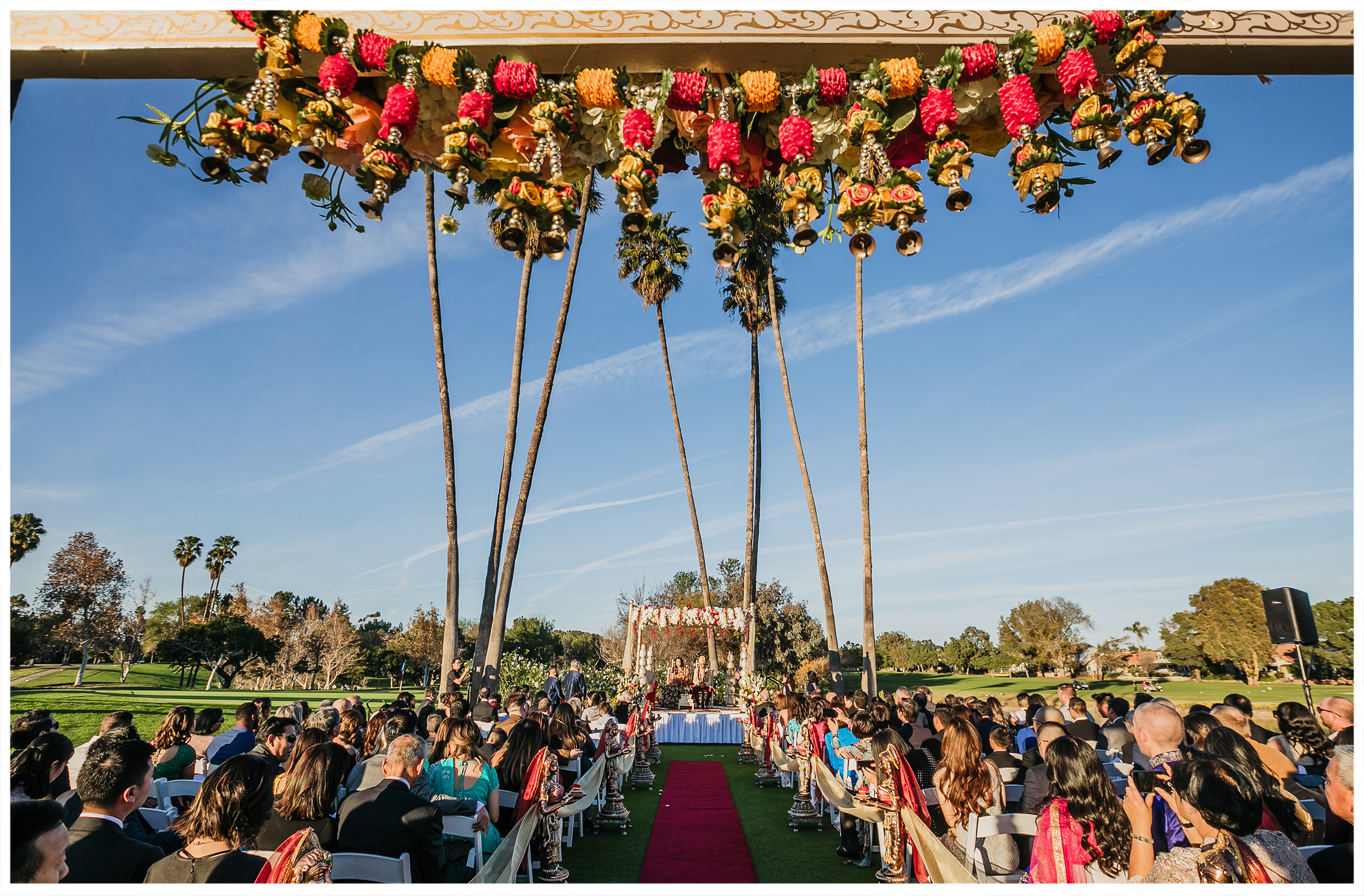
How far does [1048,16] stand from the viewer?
8.09 ft

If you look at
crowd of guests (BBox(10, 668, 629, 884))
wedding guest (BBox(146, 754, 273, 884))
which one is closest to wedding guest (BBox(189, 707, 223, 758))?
crowd of guests (BBox(10, 668, 629, 884))

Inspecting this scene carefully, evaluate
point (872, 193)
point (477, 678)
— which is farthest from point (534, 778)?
point (477, 678)

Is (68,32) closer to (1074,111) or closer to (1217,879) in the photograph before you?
(1074,111)

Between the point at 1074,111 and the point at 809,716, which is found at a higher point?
the point at 1074,111

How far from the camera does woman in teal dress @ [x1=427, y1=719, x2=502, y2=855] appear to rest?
4.61 m

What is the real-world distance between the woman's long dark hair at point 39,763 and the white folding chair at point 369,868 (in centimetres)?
173

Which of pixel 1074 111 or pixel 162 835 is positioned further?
pixel 162 835

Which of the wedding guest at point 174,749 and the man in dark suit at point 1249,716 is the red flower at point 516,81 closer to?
the wedding guest at point 174,749

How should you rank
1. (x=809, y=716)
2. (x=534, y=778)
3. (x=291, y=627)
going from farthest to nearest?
1. (x=291, y=627)
2. (x=809, y=716)
3. (x=534, y=778)

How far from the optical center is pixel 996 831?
4.11 m

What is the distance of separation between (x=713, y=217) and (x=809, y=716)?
25.3ft

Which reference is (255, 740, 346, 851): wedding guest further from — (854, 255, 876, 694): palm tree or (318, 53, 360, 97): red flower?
(854, 255, 876, 694): palm tree

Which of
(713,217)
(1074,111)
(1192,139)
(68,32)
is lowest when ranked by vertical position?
(713,217)

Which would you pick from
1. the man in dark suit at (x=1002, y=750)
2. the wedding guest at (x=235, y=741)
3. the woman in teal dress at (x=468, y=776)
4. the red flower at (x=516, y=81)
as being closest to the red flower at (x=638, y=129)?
the red flower at (x=516, y=81)
